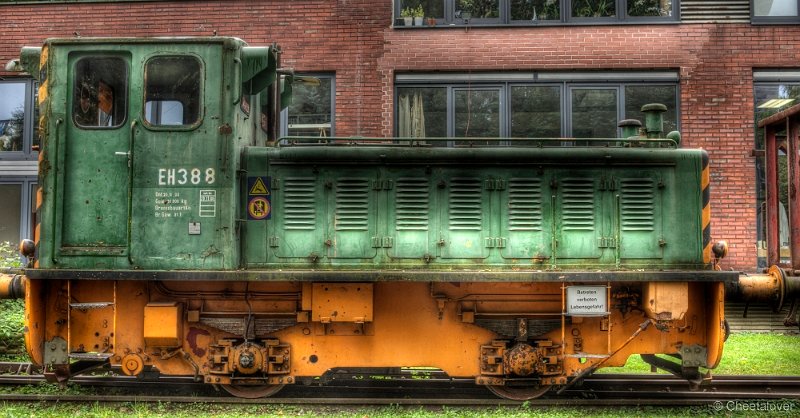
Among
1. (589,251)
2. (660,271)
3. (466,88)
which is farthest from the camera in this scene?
(466,88)

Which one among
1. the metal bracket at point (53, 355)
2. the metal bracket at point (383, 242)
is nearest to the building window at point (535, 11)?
the metal bracket at point (383, 242)

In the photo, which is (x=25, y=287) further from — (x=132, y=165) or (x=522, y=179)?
(x=522, y=179)

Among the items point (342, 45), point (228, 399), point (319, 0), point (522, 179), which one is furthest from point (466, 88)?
point (228, 399)

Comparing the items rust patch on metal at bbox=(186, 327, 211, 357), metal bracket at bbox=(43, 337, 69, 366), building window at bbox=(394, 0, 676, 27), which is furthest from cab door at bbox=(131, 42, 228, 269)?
building window at bbox=(394, 0, 676, 27)

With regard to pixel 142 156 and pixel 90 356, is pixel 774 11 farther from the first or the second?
pixel 90 356

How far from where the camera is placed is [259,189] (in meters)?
6.14

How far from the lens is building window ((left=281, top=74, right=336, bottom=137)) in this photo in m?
11.3

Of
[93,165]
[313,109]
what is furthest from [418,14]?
[93,165]

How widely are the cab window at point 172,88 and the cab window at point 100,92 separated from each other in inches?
9.6

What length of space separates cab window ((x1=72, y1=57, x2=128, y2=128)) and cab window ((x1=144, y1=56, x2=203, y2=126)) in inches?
9.6

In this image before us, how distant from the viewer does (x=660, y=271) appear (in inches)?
228

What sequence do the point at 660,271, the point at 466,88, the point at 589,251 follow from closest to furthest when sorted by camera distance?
1. the point at 660,271
2. the point at 589,251
3. the point at 466,88

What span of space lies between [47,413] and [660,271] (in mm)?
5917

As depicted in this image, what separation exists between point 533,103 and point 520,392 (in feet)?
20.3
